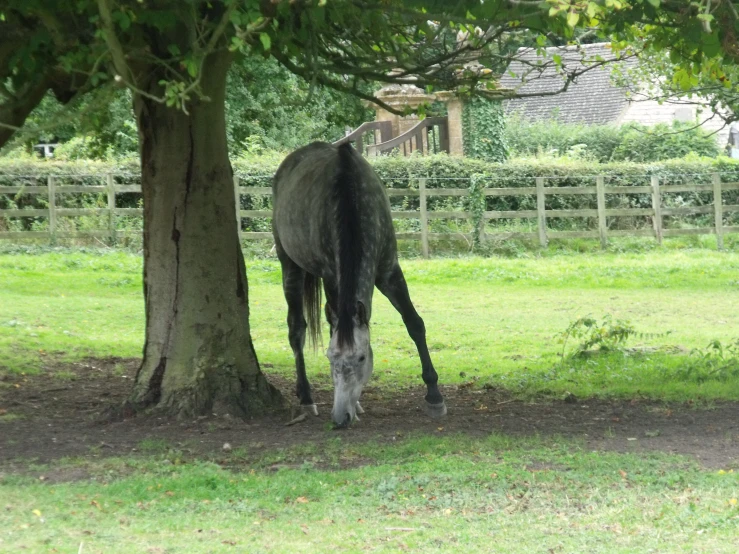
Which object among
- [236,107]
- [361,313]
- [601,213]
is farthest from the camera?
[601,213]

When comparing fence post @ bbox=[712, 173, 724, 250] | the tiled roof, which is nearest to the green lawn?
fence post @ bbox=[712, 173, 724, 250]

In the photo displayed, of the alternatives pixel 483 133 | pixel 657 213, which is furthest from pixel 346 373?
pixel 483 133

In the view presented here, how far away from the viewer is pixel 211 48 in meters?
6.38

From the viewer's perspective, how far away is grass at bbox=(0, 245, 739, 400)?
966 centimetres

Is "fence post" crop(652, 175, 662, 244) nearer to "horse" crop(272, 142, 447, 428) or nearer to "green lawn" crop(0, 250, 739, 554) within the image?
"green lawn" crop(0, 250, 739, 554)

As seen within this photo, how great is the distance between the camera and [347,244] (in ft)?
23.5

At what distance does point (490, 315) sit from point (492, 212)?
6743 millimetres

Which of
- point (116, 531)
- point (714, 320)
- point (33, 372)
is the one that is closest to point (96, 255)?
point (33, 372)

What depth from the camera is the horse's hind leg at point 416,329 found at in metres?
7.81

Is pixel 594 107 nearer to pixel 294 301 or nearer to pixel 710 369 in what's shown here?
pixel 710 369

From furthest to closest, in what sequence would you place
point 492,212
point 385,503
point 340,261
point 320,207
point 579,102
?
point 579,102 < point 492,212 < point 320,207 < point 340,261 < point 385,503

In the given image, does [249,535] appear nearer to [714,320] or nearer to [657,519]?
[657,519]

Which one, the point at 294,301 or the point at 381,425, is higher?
the point at 294,301

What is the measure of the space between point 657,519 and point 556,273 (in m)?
13.1
